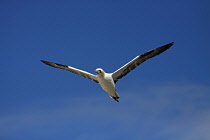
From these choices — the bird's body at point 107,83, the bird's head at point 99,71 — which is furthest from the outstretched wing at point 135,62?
the bird's head at point 99,71

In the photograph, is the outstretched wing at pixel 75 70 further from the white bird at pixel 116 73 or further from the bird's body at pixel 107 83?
the bird's body at pixel 107 83

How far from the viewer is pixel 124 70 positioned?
3266 centimetres

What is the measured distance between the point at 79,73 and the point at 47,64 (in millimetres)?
2876

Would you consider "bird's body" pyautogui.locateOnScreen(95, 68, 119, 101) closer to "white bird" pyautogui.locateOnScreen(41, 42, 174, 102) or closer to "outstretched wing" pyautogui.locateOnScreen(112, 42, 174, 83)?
"white bird" pyautogui.locateOnScreen(41, 42, 174, 102)

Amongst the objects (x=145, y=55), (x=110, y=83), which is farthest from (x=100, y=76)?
(x=145, y=55)

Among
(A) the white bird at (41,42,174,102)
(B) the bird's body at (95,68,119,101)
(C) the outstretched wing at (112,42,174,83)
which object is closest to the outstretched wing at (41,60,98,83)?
(A) the white bird at (41,42,174,102)

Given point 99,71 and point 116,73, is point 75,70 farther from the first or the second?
point 116,73

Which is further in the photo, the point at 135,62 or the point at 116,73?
the point at 116,73

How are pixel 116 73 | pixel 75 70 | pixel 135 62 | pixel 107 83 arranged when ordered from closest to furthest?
pixel 135 62
pixel 107 83
pixel 116 73
pixel 75 70

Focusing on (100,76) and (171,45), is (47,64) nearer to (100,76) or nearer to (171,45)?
(100,76)

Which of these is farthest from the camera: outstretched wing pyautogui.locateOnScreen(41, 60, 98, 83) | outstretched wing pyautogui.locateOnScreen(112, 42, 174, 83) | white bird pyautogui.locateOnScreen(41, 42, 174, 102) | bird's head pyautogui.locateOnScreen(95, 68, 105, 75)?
outstretched wing pyautogui.locateOnScreen(41, 60, 98, 83)

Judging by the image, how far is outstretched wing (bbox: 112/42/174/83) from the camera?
3128 centimetres

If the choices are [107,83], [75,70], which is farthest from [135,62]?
[75,70]

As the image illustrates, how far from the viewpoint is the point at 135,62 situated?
31984mm
